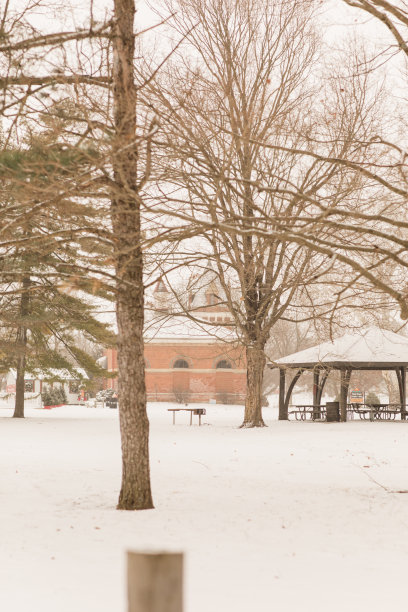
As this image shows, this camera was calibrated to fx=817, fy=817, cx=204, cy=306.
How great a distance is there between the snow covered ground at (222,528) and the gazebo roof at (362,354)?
1150 centimetres

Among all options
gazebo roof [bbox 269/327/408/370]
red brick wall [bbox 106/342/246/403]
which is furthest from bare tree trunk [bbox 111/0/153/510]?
red brick wall [bbox 106/342/246/403]

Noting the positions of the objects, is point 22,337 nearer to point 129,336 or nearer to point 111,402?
point 111,402

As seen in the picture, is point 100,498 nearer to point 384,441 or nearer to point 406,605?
point 406,605

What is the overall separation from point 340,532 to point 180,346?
51763 mm

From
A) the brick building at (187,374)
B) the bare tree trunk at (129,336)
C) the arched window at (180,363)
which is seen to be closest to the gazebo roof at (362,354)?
the bare tree trunk at (129,336)

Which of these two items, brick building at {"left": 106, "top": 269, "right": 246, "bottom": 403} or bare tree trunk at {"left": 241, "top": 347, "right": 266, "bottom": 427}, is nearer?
bare tree trunk at {"left": 241, "top": 347, "right": 266, "bottom": 427}

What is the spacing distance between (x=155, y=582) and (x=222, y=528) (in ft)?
23.8

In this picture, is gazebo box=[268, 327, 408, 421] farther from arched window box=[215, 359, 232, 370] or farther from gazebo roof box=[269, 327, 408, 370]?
arched window box=[215, 359, 232, 370]

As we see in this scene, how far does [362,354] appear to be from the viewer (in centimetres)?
3098

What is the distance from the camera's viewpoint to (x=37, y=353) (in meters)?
31.4

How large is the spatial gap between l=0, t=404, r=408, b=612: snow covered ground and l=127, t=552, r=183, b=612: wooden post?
12 cm

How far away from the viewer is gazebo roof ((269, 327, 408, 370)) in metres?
30.1

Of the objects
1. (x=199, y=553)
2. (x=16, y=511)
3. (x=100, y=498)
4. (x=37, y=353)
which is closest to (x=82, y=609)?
(x=199, y=553)

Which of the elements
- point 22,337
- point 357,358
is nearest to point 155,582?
point 357,358
